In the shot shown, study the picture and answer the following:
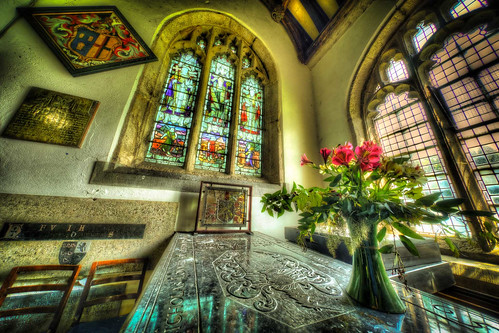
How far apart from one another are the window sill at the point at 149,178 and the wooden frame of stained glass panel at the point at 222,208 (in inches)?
7.1

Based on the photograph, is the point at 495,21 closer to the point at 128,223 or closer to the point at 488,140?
the point at 488,140

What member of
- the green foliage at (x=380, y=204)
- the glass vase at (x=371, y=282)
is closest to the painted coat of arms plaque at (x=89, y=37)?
the green foliage at (x=380, y=204)

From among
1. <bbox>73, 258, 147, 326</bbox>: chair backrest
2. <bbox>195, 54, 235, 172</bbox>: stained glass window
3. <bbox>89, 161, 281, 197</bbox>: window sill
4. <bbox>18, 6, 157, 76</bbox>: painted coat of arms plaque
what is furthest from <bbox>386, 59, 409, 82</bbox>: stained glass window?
<bbox>73, 258, 147, 326</bbox>: chair backrest

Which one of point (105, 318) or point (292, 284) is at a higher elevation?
point (292, 284)

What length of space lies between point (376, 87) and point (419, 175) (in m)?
3.29

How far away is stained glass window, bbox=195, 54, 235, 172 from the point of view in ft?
9.04

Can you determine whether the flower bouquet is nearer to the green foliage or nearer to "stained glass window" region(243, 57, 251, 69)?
the green foliage

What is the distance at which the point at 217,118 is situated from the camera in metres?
3.00

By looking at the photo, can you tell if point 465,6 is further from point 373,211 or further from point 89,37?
point 89,37

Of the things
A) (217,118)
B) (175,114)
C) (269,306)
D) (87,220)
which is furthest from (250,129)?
(269,306)

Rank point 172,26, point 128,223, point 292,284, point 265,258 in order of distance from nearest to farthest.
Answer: point 292,284
point 265,258
point 128,223
point 172,26

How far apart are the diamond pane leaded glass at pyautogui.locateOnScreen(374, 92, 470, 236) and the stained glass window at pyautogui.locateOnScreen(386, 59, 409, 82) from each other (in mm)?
280

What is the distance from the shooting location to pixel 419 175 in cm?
63

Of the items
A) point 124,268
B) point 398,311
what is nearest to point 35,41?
point 124,268
